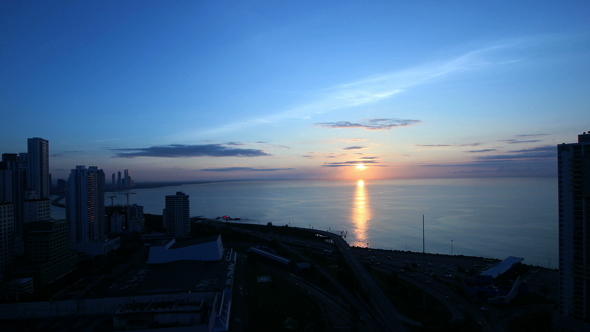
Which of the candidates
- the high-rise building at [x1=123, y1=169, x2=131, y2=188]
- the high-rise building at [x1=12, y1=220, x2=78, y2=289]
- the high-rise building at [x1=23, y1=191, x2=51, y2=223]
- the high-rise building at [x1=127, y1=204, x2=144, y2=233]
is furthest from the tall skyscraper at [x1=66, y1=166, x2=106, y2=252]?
the high-rise building at [x1=123, y1=169, x2=131, y2=188]

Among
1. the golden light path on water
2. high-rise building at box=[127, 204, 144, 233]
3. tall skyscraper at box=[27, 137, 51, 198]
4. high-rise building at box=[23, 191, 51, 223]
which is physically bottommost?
the golden light path on water

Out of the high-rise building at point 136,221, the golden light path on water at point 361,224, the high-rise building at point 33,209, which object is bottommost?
the golden light path on water at point 361,224

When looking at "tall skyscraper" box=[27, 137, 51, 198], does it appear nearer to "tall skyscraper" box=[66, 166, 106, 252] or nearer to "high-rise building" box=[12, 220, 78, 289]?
"tall skyscraper" box=[66, 166, 106, 252]

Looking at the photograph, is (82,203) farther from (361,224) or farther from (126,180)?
(126,180)

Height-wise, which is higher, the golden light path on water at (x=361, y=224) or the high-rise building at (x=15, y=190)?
the high-rise building at (x=15, y=190)

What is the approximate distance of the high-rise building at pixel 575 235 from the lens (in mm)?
5461

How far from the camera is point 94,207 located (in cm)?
1572

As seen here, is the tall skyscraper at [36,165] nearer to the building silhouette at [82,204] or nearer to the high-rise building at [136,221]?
the high-rise building at [136,221]

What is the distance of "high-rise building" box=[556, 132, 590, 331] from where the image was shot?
5461mm

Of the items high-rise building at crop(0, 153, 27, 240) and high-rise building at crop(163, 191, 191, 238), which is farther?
high-rise building at crop(163, 191, 191, 238)

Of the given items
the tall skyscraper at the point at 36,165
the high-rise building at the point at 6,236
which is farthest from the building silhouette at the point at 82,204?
the tall skyscraper at the point at 36,165

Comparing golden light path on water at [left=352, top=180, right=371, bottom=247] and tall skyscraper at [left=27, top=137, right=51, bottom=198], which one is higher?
tall skyscraper at [left=27, top=137, right=51, bottom=198]

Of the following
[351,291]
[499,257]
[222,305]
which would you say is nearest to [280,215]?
[499,257]

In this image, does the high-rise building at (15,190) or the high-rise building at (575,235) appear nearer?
the high-rise building at (575,235)
